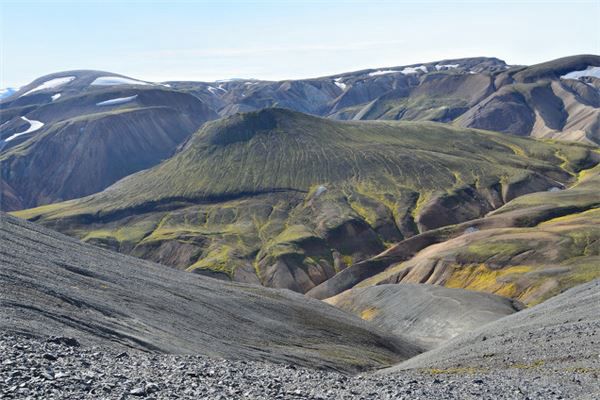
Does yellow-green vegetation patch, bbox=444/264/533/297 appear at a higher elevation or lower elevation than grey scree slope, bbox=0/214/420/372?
lower

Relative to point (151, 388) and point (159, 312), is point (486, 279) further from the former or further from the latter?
point (151, 388)

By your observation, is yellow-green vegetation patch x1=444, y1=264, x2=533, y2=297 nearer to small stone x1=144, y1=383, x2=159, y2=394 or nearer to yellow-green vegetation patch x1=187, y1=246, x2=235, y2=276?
yellow-green vegetation patch x1=187, y1=246, x2=235, y2=276

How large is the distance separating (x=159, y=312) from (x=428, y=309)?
46.6m

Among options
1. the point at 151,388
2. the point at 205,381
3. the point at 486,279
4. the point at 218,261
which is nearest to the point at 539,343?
the point at 205,381

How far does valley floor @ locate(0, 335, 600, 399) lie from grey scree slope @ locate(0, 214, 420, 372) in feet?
23.7

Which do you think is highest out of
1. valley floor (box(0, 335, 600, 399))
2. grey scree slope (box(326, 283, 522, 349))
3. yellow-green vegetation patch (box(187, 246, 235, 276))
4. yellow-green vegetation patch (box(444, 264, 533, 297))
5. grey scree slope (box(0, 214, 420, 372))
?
valley floor (box(0, 335, 600, 399))

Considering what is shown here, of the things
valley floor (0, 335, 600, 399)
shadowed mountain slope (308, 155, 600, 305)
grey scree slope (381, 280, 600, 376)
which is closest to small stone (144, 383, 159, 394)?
valley floor (0, 335, 600, 399)

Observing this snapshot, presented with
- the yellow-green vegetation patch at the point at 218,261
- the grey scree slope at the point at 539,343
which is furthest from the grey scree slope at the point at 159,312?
the yellow-green vegetation patch at the point at 218,261

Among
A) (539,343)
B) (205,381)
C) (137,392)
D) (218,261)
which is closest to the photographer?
(137,392)

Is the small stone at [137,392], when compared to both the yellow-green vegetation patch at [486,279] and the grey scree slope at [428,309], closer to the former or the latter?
the grey scree slope at [428,309]

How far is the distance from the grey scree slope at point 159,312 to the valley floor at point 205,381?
7230 mm

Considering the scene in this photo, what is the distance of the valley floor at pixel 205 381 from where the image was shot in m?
27.4

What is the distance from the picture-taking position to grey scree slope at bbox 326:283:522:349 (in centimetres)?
8631

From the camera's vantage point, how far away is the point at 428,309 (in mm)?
95125
